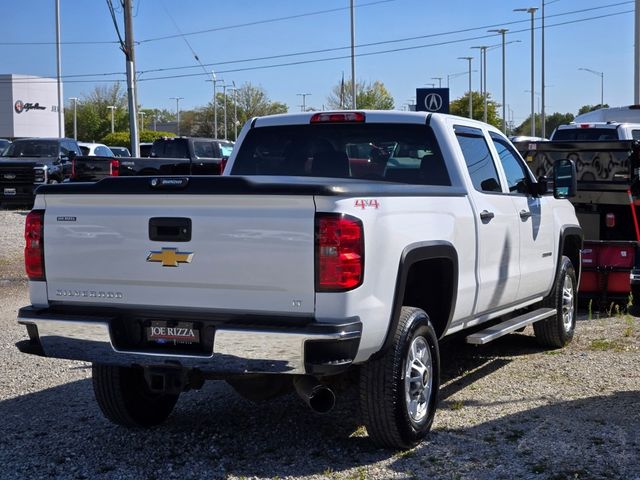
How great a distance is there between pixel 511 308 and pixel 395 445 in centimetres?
227

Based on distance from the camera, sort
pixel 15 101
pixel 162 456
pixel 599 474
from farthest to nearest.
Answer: pixel 15 101 < pixel 162 456 < pixel 599 474

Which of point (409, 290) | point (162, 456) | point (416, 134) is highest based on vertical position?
point (416, 134)

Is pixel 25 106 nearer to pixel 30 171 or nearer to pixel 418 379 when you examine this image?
pixel 30 171

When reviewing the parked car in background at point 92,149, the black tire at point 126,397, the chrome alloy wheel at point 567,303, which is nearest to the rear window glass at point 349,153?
the black tire at point 126,397

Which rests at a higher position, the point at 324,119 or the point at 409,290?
the point at 324,119

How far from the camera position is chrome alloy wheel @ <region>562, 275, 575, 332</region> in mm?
8673

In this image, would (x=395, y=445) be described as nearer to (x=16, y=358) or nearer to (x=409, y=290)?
(x=409, y=290)

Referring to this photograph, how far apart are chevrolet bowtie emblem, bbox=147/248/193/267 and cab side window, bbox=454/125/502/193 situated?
8.12 ft

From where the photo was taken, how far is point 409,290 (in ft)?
20.1

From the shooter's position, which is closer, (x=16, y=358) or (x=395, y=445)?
(x=395, y=445)

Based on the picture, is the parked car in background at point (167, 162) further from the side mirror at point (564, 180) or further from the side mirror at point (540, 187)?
the side mirror at point (540, 187)

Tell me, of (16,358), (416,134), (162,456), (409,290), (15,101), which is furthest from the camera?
(15,101)

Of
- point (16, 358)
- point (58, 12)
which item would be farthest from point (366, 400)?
point (58, 12)

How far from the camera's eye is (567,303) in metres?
8.79
